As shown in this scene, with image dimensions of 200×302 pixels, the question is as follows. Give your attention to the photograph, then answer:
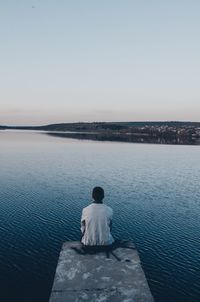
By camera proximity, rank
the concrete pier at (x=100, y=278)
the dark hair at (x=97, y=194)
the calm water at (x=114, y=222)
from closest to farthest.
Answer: the concrete pier at (x=100, y=278)
the dark hair at (x=97, y=194)
the calm water at (x=114, y=222)

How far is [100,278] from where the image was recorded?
1210 cm

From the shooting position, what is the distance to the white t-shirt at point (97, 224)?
13570 mm

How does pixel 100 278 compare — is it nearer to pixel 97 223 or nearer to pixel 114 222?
pixel 97 223

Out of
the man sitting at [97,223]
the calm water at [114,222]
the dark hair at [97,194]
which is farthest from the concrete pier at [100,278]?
the calm water at [114,222]

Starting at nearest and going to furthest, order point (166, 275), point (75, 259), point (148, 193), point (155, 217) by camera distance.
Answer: point (75, 259), point (166, 275), point (155, 217), point (148, 193)

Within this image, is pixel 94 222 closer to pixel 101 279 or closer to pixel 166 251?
pixel 101 279

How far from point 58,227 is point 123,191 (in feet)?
60.6

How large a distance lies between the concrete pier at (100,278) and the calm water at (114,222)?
7.12 meters

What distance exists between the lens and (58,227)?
30672 millimetres

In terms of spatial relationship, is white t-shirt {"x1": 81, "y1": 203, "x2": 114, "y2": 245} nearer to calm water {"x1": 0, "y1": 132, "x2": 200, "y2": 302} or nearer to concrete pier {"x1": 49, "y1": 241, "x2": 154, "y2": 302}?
concrete pier {"x1": 49, "y1": 241, "x2": 154, "y2": 302}

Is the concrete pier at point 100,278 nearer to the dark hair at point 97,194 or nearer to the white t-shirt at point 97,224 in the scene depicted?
the white t-shirt at point 97,224

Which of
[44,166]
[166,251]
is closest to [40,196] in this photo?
[166,251]

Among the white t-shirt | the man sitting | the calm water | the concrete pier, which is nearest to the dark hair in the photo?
the man sitting

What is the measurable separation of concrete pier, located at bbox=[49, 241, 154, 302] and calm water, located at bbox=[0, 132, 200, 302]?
712 cm
